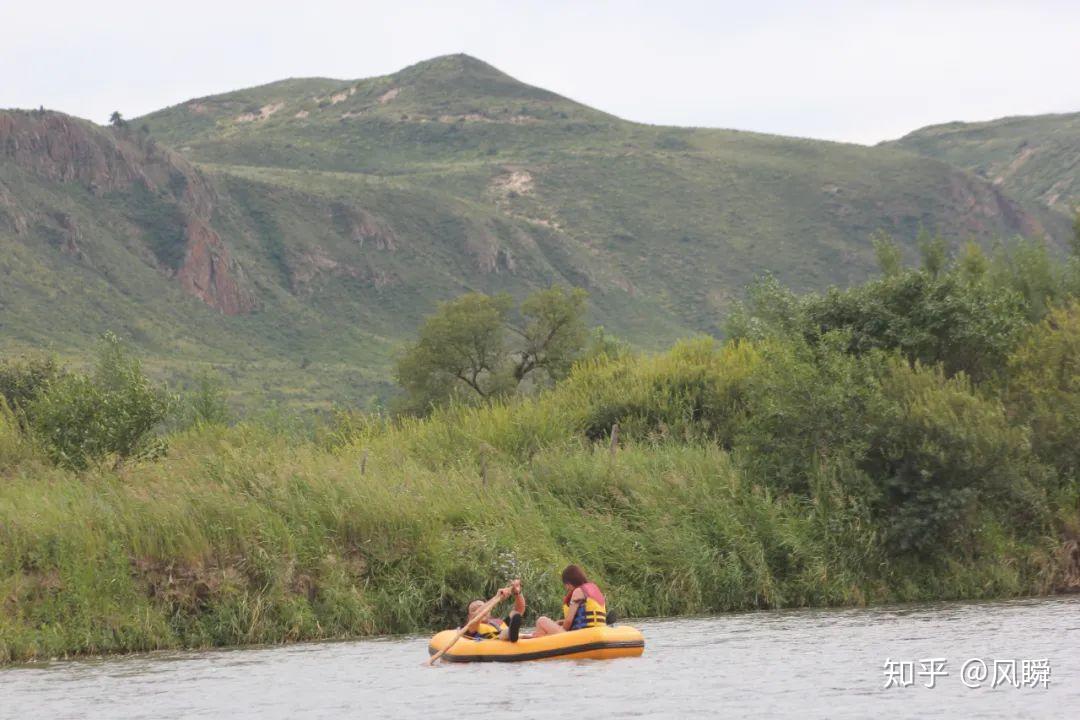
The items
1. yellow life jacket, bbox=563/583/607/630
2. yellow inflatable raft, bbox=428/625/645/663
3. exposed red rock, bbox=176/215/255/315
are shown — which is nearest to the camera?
yellow inflatable raft, bbox=428/625/645/663

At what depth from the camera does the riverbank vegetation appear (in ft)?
94.9

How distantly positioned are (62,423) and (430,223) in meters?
163

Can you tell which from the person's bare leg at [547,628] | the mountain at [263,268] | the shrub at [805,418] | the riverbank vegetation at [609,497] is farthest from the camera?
the mountain at [263,268]

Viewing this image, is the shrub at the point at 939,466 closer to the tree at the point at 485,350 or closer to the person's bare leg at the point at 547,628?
the person's bare leg at the point at 547,628

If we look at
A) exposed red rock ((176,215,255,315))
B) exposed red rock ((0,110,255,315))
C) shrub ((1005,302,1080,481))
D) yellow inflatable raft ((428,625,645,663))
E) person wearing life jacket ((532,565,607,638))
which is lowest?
yellow inflatable raft ((428,625,645,663))

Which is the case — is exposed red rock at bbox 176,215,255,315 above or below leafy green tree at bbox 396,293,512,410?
above

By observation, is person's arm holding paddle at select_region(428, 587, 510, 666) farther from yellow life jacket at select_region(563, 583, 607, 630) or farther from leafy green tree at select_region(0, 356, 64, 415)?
leafy green tree at select_region(0, 356, 64, 415)

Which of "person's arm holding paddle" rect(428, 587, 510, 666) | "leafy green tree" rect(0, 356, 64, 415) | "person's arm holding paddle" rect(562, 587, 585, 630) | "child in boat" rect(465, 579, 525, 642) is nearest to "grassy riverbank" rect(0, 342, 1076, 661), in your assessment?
"child in boat" rect(465, 579, 525, 642)

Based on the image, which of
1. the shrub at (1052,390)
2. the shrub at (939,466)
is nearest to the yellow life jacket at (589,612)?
the shrub at (939,466)

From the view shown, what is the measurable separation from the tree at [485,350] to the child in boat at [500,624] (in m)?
43.7

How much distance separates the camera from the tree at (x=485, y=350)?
237 feet

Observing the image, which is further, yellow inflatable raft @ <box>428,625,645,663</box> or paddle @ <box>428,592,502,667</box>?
paddle @ <box>428,592,502,667</box>

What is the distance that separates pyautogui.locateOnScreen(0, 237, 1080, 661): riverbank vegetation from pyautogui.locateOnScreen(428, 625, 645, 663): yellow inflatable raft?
13.9 ft

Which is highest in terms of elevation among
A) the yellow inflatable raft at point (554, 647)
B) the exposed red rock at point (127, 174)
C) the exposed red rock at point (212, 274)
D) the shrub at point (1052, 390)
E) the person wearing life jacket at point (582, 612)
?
the exposed red rock at point (127, 174)
